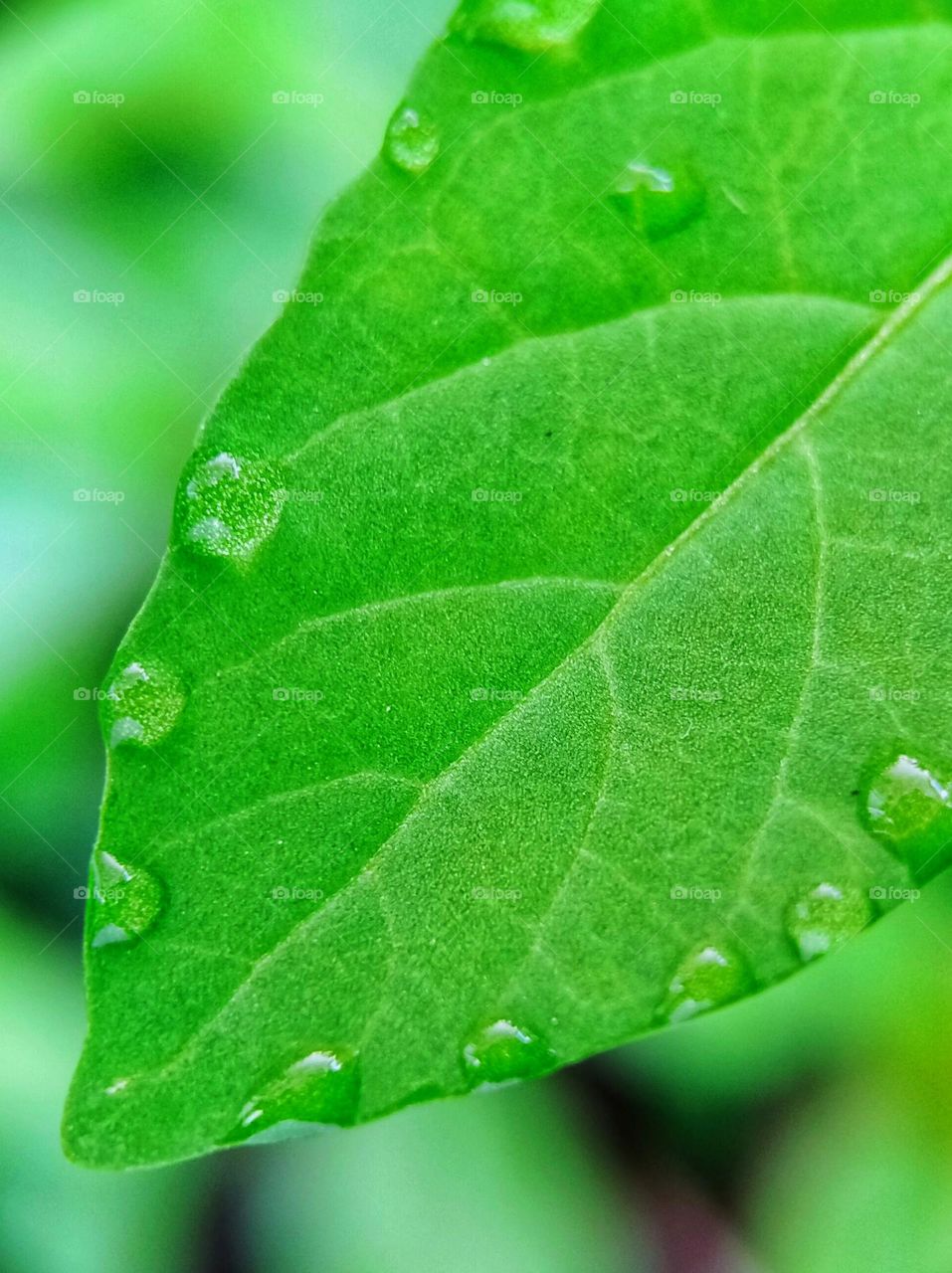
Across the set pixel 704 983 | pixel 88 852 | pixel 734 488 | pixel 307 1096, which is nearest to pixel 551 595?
pixel 734 488

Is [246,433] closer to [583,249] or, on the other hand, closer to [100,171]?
[583,249]

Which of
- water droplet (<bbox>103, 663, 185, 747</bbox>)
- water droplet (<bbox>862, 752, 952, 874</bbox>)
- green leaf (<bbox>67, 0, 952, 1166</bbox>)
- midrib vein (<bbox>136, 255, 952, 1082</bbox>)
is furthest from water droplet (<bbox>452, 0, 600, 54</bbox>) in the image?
water droplet (<bbox>862, 752, 952, 874</bbox>)

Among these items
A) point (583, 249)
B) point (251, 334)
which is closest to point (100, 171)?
point (251, 334)

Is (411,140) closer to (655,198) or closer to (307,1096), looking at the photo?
(655,198)

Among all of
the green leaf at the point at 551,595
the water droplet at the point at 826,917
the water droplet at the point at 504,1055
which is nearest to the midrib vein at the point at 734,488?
the green leaf at the point at 551,595

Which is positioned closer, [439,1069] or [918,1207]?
[439,1069]

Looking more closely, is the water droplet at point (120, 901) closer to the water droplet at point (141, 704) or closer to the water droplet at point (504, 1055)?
the water droplet at point (141, 704)
